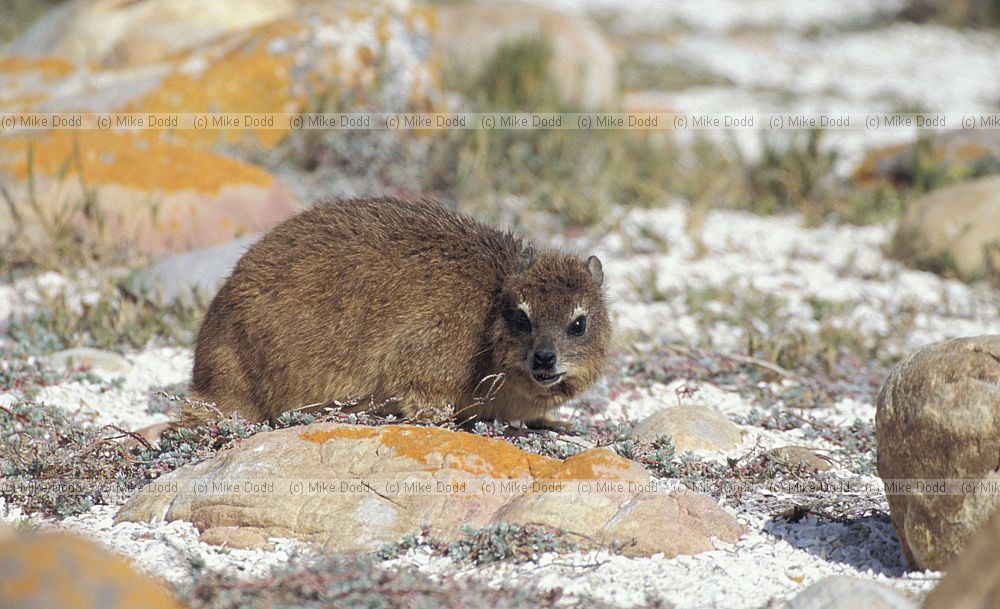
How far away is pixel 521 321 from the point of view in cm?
520

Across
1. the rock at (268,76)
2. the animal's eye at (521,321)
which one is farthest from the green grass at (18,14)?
the animal's eye at (521,321)

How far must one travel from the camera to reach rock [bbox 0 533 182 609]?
276 centimetres

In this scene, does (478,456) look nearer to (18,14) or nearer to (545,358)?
(545,358)

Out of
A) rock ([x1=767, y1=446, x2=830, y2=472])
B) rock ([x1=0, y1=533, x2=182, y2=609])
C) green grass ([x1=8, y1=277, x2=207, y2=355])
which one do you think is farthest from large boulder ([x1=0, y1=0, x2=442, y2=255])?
rock ([x1=0, y1=533, x2=182, y2=609])

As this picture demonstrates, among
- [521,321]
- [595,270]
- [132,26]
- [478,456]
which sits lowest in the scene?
[478,456]

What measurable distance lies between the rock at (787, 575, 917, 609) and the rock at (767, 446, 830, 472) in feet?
4.66

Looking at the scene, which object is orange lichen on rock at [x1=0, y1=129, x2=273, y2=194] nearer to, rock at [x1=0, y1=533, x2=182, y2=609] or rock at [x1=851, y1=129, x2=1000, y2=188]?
rock at [x1=0, y1=533, x2=182, y2=609]

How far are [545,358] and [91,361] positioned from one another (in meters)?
2.87

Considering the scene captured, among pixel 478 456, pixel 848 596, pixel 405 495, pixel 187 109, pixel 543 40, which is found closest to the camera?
pixel 848 596

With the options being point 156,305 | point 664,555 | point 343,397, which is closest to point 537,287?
point 343,397

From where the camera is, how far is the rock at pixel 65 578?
2758 millimetres

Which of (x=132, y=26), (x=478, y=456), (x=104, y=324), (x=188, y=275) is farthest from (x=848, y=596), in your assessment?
(x=132, y=26)

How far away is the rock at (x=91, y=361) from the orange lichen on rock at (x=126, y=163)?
81.7 inches

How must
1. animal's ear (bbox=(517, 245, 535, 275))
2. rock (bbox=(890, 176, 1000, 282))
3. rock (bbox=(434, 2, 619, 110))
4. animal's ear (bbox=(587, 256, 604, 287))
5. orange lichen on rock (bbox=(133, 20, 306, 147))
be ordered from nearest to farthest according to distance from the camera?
1. animal's ear (bbox=(517, 245, 535, 275))
2. animal's ear (bbox=(587, 256, 604, 287))
3. rock (bbox=(890, 176, 1000, 282))
4. orange lichen on rock (bbox=(133, 20, 306, 147))
5. rock (bbox=(434, 2, 619, 110))
